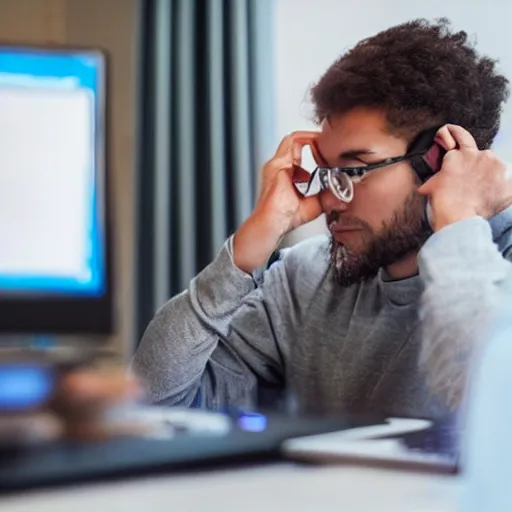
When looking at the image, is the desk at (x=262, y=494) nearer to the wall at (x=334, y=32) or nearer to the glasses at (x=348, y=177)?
the glasses at (x=348, y=177)

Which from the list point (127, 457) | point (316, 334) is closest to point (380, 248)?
point (316, 334)

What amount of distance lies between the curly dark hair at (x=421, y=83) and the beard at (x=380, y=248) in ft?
0.42

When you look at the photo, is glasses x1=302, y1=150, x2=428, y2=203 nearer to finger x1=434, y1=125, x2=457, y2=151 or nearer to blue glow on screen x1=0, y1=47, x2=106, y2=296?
finger x1=434, y1=125, x2=457, y2=151

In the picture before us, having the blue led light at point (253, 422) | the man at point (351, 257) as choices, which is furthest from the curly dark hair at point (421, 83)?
the blue led light at point (253, 422)

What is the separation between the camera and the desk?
1.60 ft

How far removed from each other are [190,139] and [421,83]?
552mm

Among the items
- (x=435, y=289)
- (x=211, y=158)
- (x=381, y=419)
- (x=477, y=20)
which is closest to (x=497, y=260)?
(x=435, y=289)

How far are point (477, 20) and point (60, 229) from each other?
0.95 m

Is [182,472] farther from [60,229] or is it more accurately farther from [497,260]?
[497,260]

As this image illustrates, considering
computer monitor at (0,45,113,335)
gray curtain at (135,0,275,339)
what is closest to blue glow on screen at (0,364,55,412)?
computer monitor at (0,45,113,335)

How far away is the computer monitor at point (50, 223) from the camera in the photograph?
692 millimetres

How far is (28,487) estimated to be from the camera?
502 mm

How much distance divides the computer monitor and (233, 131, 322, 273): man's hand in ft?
1.79

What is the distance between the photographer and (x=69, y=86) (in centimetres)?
72
